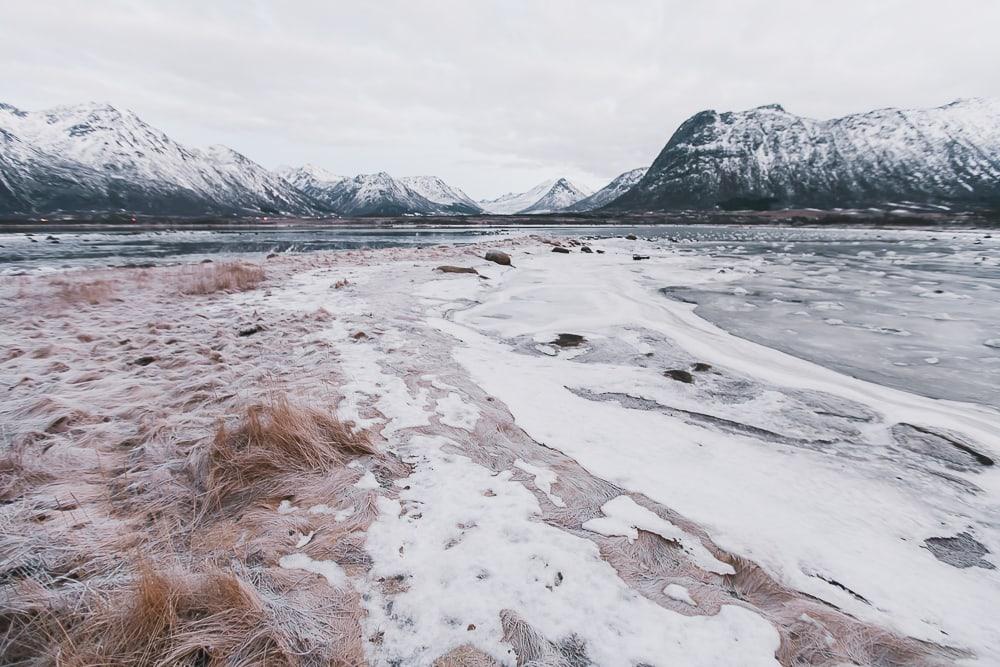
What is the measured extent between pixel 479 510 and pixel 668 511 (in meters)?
1.34

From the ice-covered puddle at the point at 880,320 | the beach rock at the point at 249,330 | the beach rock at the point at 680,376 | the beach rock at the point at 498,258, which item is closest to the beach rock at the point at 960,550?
the beach rock at the point at 680,376

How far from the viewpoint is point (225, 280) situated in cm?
1174

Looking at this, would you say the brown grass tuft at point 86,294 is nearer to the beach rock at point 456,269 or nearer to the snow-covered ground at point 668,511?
the snow-covered ground at point 668,511

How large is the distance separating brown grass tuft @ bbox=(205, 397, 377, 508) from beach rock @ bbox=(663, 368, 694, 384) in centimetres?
402

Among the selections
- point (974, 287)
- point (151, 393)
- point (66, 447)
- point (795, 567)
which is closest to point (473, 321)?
point (151, 393)

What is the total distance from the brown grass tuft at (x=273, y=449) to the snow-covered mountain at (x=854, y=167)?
632 ft

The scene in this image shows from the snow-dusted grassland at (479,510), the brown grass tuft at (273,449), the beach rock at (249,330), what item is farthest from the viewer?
the beach rock at (249,330)

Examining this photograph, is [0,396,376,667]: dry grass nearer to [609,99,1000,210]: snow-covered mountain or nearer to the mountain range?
the mountain range

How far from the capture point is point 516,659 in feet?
6.09

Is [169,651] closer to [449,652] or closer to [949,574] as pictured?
[449,652]

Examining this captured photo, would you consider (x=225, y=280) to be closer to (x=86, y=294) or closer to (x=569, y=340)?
(x=86, y=294)

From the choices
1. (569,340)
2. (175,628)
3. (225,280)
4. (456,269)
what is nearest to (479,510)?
(175,628)

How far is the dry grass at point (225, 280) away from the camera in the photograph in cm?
1103

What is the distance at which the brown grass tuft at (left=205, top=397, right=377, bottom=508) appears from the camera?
3.03 m
